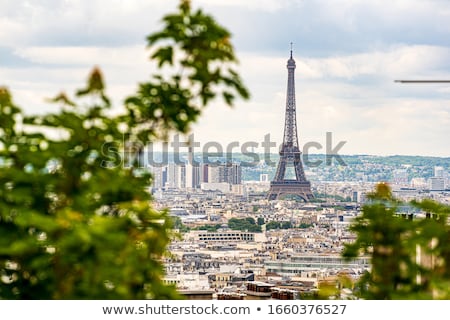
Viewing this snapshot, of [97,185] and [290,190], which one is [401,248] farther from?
[290,190]

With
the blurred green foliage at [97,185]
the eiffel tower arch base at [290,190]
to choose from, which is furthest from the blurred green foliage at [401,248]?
the eiffel tower arch base at [290,190]

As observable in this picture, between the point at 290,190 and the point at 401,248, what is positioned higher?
the point at 401,248

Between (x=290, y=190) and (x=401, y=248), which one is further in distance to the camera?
(x=290, y=190)

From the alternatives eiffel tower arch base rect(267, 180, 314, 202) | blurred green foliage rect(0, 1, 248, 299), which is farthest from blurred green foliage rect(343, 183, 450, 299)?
eiffel tower arch base rect(267, 180, 314, 202)

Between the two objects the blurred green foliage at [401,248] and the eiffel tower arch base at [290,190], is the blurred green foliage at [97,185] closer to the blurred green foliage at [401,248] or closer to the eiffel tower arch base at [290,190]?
the blurred green foliage at [401,248]

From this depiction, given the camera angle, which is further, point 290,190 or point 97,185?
point 290,190

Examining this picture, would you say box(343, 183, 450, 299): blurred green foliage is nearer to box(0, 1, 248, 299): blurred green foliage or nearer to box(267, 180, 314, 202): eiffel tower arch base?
box(0, 1, 248, 299): blurred green foliage

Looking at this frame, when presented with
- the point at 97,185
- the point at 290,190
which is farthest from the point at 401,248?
the point at 290,190
